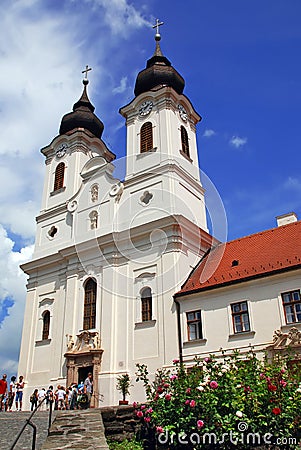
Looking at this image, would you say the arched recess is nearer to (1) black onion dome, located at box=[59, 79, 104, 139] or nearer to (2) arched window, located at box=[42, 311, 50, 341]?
(2) arched window, located at box=[42, 311, 50, 341]

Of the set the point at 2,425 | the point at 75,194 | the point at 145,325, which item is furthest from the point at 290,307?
the point at 75,194

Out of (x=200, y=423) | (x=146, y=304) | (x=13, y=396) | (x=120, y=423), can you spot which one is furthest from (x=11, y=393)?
(x=200, y=423)

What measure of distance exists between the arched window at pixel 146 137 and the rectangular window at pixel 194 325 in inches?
473

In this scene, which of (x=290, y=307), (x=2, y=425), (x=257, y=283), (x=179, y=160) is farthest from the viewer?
(x=179, y=160)

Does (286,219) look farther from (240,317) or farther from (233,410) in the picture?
(233,410)

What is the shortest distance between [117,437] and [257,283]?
1070cm

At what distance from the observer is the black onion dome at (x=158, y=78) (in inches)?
1238

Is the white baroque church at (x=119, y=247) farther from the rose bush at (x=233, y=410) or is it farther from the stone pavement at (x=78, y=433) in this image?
the rose bush at (x=233, y=410)

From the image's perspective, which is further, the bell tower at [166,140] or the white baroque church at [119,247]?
the bell tower at [166,140]

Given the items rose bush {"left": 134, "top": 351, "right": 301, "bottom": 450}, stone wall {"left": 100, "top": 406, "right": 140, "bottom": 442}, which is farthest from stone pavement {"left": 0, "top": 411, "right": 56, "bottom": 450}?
rose bush {"left": 134, "top": 351, "right": 301, "bottom": 450}

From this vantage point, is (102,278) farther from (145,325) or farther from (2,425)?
(2,425)

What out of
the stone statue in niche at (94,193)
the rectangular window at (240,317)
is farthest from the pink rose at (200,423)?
the stone statue in niche at (94,193)

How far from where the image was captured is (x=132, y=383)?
2188 centimetres

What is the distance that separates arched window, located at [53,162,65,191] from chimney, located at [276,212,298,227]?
15644mm
